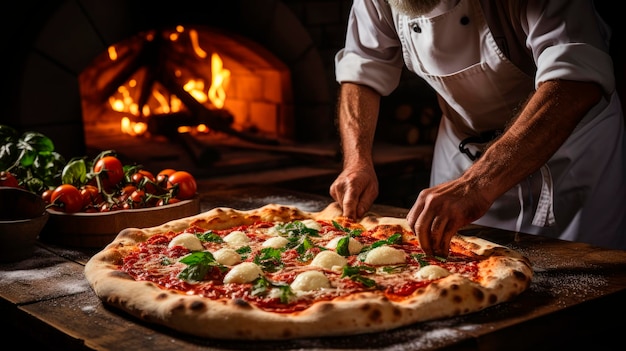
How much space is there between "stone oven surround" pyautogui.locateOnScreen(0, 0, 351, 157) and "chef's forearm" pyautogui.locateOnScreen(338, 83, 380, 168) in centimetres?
220

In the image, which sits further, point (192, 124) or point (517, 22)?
point (192, 124)

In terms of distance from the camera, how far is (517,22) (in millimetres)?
2678

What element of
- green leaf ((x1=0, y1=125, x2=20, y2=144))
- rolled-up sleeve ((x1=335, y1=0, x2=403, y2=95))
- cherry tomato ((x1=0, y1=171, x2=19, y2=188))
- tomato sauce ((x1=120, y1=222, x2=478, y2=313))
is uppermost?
rolled-up sleeve ((x1=335, y1=0, x2=403, y2=95))

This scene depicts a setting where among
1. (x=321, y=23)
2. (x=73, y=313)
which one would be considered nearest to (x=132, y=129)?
(x=321, y=23)

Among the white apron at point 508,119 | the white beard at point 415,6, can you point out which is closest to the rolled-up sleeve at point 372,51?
the white apron at point 508,119

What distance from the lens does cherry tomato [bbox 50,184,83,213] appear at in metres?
2.67

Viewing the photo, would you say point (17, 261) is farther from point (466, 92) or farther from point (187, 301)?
point (466, 92)

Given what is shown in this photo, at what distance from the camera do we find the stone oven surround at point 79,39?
474 centimetres

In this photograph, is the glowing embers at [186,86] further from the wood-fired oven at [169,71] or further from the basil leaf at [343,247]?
the basil leaf at [343,247]

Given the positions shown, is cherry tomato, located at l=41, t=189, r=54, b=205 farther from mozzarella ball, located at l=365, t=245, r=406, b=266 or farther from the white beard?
the white beard

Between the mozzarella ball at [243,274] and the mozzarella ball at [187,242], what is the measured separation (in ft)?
1.12

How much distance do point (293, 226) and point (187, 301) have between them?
0.84m

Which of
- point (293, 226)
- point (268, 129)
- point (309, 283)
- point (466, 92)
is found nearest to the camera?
point (309, 283)

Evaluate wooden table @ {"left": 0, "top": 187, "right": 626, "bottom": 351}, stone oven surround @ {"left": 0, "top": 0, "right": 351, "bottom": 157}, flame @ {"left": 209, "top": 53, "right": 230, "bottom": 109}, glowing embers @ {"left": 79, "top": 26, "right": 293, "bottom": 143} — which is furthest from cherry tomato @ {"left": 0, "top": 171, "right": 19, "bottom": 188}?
flame @ {"left": 209, "top": 53, "right": 230, "bottom": 109}
